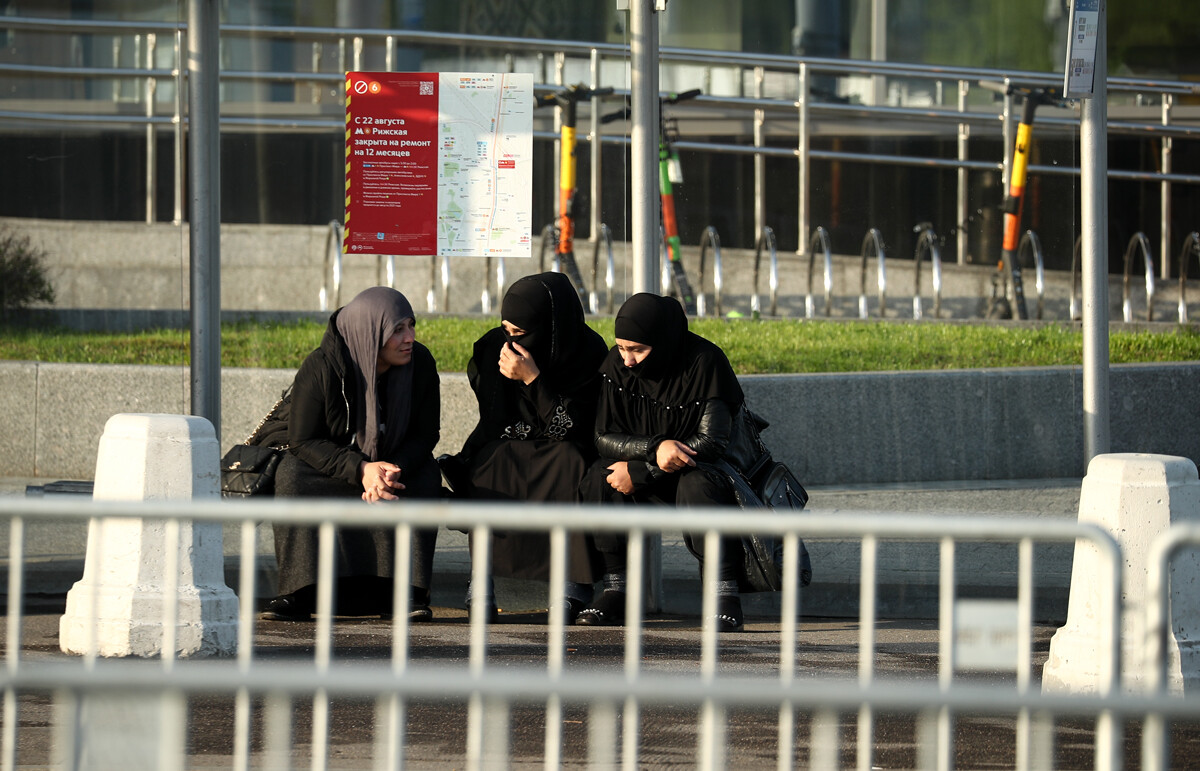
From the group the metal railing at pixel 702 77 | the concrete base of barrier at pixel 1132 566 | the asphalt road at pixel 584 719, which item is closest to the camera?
the asphalt road at pixel 584 719

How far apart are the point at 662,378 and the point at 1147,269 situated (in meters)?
4.72

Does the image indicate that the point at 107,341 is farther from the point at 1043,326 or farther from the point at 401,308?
the point at 1043,326

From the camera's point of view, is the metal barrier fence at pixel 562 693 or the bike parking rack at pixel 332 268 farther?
the bike parking rack at pixel 332 268

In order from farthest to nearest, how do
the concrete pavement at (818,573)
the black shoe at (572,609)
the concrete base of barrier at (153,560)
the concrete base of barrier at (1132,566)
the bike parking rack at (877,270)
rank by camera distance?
the bike parking rack at (877,270), the concrete pavement at (818,573), the black shoe at (572,609), the concrete base of barrier at (153,560), the concrete base of barrier at (1132,566)

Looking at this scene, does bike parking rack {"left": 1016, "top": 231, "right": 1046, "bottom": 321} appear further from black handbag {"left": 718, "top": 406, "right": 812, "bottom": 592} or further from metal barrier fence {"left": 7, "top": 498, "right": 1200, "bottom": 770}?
metal barrier fence {"left": 7, "top": 498, "right": 1200, "bottom": 770}

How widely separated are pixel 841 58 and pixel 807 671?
4.15m

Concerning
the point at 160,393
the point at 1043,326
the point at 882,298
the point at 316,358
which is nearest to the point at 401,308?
the point at 316,358

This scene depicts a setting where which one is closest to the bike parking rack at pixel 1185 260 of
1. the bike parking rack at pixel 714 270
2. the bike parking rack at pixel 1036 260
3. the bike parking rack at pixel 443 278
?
the bike parking rack at pixel 1036 260

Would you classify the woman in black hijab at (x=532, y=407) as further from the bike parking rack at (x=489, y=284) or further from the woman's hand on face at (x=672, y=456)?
the bike parking rack at (x=489, y=284)

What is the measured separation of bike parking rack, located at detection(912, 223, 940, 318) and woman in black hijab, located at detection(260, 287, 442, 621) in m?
2.85

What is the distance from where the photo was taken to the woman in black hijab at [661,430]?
5.53m

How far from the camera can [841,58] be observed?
7961 mm

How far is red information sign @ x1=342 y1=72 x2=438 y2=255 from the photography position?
20.7ft

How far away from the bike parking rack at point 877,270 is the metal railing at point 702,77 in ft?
1.03
